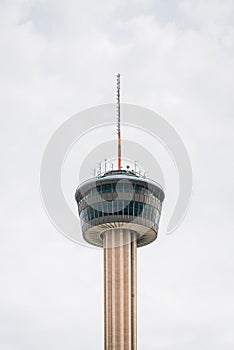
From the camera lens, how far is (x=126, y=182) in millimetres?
137875

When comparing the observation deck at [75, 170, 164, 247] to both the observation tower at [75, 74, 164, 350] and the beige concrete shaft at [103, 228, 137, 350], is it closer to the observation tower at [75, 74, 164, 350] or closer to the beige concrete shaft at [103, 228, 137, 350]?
the observation tower at [75, 74, 164, 350]

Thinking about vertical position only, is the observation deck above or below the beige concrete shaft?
above

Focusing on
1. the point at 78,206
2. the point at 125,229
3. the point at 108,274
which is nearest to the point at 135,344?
the point at 108,274

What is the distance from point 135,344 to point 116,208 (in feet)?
102

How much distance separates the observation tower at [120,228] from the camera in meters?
131

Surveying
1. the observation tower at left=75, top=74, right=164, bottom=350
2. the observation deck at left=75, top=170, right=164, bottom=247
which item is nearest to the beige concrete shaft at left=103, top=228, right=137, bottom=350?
the observation tower at left=75, top=74, right=164, bottom=350

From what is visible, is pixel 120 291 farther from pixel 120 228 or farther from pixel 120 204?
pixel 120 204

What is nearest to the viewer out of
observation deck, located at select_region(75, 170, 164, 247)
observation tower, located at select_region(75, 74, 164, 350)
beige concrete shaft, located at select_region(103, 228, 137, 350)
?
beige concrete shaft, located at select_region(103, 228, 137, 350)

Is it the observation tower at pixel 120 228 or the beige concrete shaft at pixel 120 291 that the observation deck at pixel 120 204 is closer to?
the observation tower at pixel 120 228

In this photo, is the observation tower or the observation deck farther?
the observation deck

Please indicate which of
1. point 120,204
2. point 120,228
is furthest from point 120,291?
point 120,204

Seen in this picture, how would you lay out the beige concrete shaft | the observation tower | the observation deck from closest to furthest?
the beige concrete shaft < the observation tower < the observation deck

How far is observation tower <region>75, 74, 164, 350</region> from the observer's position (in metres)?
131

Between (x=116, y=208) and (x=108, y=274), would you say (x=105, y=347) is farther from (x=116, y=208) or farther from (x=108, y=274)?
(x=116, y=208)
